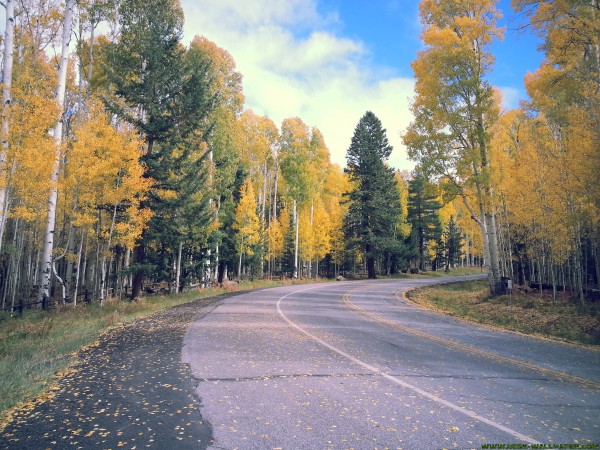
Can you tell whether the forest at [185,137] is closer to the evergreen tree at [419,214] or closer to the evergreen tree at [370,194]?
the evergreen tree at [370,194]

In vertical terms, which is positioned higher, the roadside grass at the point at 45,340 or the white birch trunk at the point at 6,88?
the white birch trunk at the point at 6,88

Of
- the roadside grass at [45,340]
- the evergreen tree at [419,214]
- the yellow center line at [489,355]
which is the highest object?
the evergreen tree at [419,214]

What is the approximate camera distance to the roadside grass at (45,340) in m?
5.48

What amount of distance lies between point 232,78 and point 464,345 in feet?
84.3

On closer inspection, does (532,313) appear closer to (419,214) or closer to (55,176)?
(55,176)

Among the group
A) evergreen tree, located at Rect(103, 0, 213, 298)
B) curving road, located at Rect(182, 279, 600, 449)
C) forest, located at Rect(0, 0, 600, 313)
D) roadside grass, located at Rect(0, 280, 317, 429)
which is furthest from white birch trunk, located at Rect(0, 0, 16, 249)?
curving road, located at Rect(182, 279, 600, 449)

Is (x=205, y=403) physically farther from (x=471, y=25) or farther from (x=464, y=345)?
(x=471, y=25)

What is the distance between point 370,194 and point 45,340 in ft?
118

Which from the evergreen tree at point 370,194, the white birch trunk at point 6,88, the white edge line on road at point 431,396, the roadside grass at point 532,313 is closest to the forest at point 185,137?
the white birch trunk at point 6,88

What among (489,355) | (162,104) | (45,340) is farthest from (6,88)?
(489,355)

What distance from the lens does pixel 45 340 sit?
9828 mm

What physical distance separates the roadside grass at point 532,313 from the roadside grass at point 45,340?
42.9 ft

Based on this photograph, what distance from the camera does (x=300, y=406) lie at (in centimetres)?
473

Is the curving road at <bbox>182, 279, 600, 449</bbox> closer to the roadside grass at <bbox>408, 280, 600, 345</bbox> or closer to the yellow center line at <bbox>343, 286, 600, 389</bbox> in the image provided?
the yellow center line at <bbox>343, 286, 600, 389</bbox>
